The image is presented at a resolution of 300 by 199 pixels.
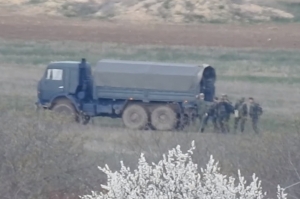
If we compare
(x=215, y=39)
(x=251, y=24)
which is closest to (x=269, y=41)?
(x=215, y=39)

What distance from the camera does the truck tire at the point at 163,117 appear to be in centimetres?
2485

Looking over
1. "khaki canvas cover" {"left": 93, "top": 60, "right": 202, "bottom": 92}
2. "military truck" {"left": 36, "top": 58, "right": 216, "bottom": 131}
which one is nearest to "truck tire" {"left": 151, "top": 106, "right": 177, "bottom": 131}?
"military truck" {"left": 36, "top": 58, "right": 216, "bottom": 131}

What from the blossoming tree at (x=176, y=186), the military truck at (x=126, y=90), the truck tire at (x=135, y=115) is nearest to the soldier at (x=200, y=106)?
the military truck at (x=126, y=90)

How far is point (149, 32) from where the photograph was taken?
43.9 metres

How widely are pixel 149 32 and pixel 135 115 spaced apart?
18.5m

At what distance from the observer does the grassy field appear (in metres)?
12.9

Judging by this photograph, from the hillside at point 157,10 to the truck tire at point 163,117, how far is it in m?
22.6

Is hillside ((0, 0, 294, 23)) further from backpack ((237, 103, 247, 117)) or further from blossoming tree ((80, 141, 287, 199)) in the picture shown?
blossoming tree ((80, 141, 287, 199))

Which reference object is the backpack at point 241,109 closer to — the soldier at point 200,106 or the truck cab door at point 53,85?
the soldier at point 200,106

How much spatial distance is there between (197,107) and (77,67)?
377cm

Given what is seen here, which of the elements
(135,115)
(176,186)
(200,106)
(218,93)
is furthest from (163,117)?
(176,186)

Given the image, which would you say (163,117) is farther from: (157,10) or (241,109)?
(157,10)

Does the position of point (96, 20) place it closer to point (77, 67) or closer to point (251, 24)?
point (251, 24)

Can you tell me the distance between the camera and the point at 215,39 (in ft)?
138
